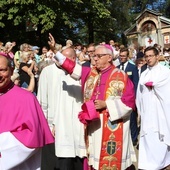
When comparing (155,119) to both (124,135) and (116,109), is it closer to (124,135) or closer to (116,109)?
(124,135)

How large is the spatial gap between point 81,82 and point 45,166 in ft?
5.99

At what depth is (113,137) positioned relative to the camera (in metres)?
4.91

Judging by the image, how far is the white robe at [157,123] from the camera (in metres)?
5.75

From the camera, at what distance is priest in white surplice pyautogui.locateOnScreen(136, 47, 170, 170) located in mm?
5754

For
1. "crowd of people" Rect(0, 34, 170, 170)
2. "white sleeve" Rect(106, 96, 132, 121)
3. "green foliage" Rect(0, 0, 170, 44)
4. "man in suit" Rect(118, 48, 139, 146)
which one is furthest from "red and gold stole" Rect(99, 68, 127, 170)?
"green foliage" Rect(0, 0, 170, 44)

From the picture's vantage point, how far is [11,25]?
83.0 feet

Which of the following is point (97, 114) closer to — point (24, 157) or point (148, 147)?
point (148, 147)

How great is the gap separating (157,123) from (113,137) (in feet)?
3.71

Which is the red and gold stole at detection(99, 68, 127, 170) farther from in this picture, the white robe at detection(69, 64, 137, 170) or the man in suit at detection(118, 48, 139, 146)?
the man in suit at detection(118, 48, 139, 146)

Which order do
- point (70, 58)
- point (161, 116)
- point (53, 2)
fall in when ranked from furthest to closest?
point (53, 2) < point (161, 116) < point (70, 58)

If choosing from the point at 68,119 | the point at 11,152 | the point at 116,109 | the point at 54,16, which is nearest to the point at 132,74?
the point at 68,119

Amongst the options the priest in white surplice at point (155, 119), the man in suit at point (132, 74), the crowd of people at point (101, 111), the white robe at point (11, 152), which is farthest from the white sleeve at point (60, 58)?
the man in suit at point (132, 74)

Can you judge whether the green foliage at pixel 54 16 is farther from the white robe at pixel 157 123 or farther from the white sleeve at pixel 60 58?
the white sleeve at pixel 60 58

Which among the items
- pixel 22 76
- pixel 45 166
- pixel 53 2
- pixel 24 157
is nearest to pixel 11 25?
pixel 53 2
